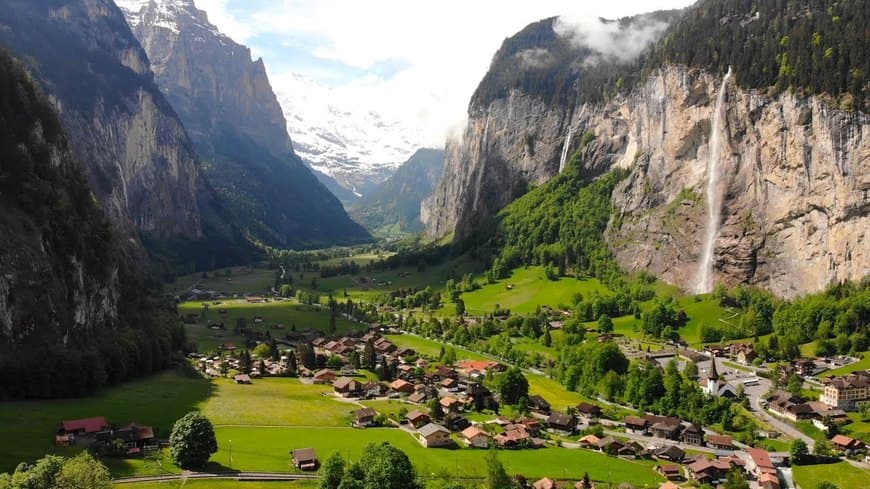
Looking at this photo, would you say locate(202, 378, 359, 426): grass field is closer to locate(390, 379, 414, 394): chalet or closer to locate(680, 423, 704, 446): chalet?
locate(390, 379, 414, 394): chalet

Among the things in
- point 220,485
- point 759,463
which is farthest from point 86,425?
point 759,463

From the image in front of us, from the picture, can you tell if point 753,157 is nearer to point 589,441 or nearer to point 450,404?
point 589,441

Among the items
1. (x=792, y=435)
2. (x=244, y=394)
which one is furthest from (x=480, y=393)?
(x=792, y=435)

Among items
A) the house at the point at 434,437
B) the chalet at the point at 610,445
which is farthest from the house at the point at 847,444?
the house at the point at 434,437

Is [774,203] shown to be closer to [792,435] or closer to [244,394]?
[792,435]

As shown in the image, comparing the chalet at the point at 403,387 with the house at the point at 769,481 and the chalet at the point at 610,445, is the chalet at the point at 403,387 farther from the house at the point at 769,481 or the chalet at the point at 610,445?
the house at the point at 769,481
